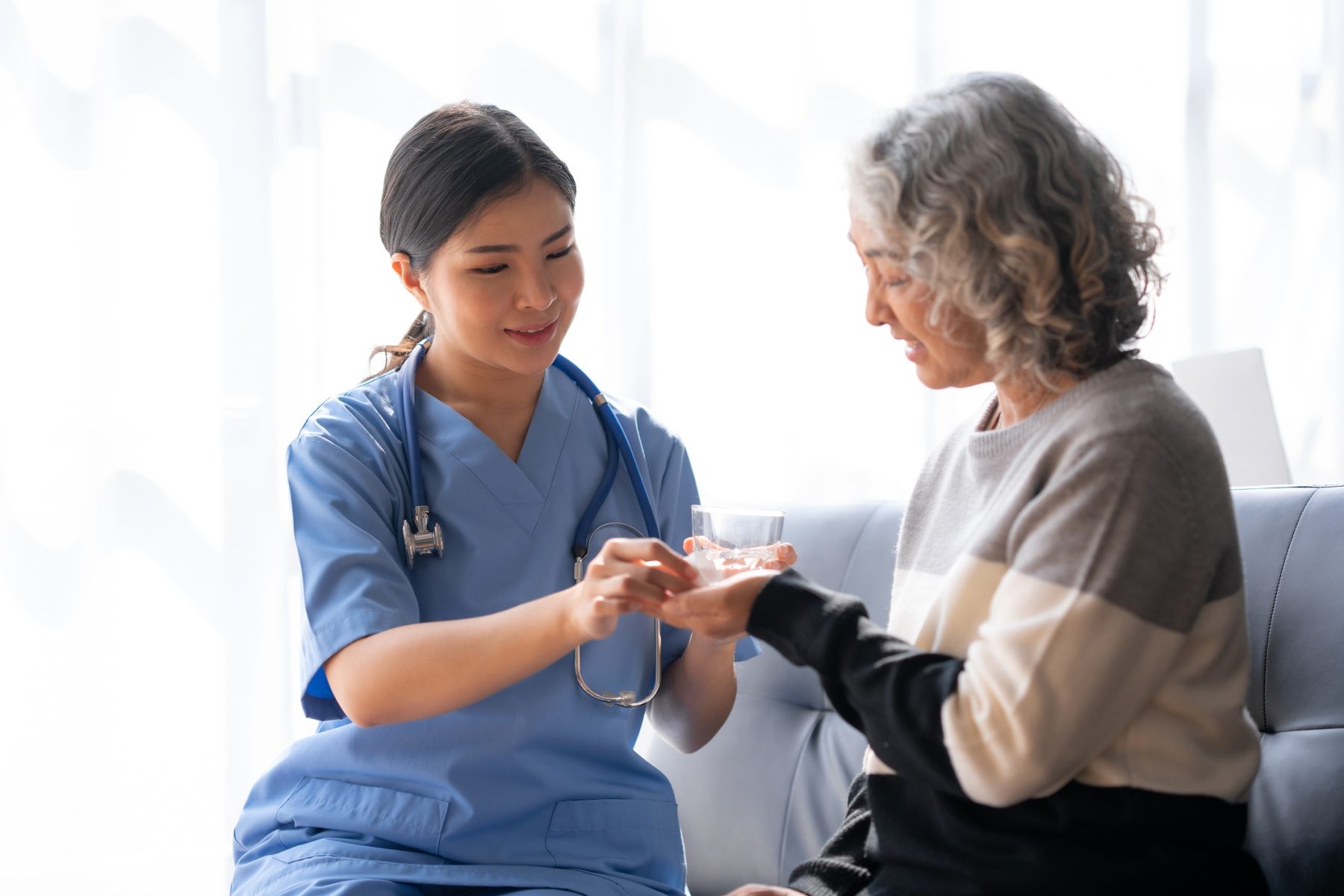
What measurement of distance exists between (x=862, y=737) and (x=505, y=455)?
0.75 m

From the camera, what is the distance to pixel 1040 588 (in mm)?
978

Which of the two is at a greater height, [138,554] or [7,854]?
[138,554]

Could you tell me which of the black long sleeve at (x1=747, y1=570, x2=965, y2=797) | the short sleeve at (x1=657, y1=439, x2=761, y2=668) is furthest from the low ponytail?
the black long sleeve at (x1=747, y1=570, x2=965, y2=797)

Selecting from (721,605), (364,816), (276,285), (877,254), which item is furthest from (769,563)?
(276,285)

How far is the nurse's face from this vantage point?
147 cm

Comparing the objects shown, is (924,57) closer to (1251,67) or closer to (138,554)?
(1251,67)

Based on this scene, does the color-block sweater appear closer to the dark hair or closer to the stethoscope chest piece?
the stethoscope chest piece

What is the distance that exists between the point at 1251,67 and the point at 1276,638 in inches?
96.2

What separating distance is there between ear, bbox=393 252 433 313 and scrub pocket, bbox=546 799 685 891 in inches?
28.4

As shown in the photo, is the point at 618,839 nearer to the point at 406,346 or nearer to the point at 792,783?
the point at 792,783

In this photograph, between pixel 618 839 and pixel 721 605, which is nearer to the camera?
pixel 721 605

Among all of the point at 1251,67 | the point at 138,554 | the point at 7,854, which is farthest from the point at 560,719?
the point at 1251,67

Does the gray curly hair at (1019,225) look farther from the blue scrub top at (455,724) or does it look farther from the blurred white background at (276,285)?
the blurred white background at (276,285)

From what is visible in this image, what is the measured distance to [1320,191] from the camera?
3.28m
